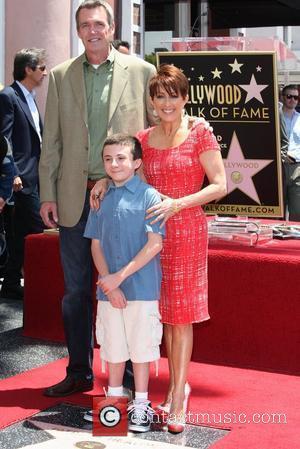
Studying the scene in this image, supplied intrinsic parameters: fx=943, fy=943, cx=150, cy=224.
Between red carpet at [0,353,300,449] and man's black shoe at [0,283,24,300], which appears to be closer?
red carpet at [0,353,300,449]

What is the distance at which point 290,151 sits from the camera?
9844 millimetres

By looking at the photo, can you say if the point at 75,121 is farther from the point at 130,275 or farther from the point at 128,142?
the point at 130,275

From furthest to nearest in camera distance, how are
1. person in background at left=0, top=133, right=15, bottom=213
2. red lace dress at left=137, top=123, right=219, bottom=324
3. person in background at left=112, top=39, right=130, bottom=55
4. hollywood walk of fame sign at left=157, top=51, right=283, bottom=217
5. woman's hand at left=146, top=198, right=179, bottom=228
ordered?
Result: person in background at left=112, top=39, right=130, bottom=55 → hollywood walk of fame sign at left=157, top=51, right=283, bottom=217 → person in background at left=0, top=133, right=15, bottom=213 → red lace dress at left=137, top=123, right=219, bottom=324 → woman's hand at left=146, top=198, right=179, bottom=228

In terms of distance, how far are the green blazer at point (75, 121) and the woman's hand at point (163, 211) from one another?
25.7 inches

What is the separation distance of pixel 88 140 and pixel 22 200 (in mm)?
2849

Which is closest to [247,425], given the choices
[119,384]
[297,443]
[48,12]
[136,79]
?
[297,443]

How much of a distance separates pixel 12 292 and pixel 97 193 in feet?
10.7

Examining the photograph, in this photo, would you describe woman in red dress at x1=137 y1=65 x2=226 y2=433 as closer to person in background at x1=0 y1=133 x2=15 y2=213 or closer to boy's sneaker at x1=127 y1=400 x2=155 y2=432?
boy's sneaker at x1=127 y1=400 x2=155 y2=432

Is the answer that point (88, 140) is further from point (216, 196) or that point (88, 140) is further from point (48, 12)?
point (48, 12)

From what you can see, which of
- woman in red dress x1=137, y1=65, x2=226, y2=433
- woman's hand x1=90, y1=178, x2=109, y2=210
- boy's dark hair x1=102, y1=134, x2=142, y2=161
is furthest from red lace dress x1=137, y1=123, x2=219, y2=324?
woman's hand x1=90, y1=178, x2=109, y2=210

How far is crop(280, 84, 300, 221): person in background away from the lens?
948 centimetres

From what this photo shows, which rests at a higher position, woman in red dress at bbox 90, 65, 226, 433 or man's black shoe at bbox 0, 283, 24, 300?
woman in red dress at bbox 90, 65, 226, 433

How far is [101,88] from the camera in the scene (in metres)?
4.84

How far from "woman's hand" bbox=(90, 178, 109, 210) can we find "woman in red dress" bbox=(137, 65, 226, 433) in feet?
0.75
